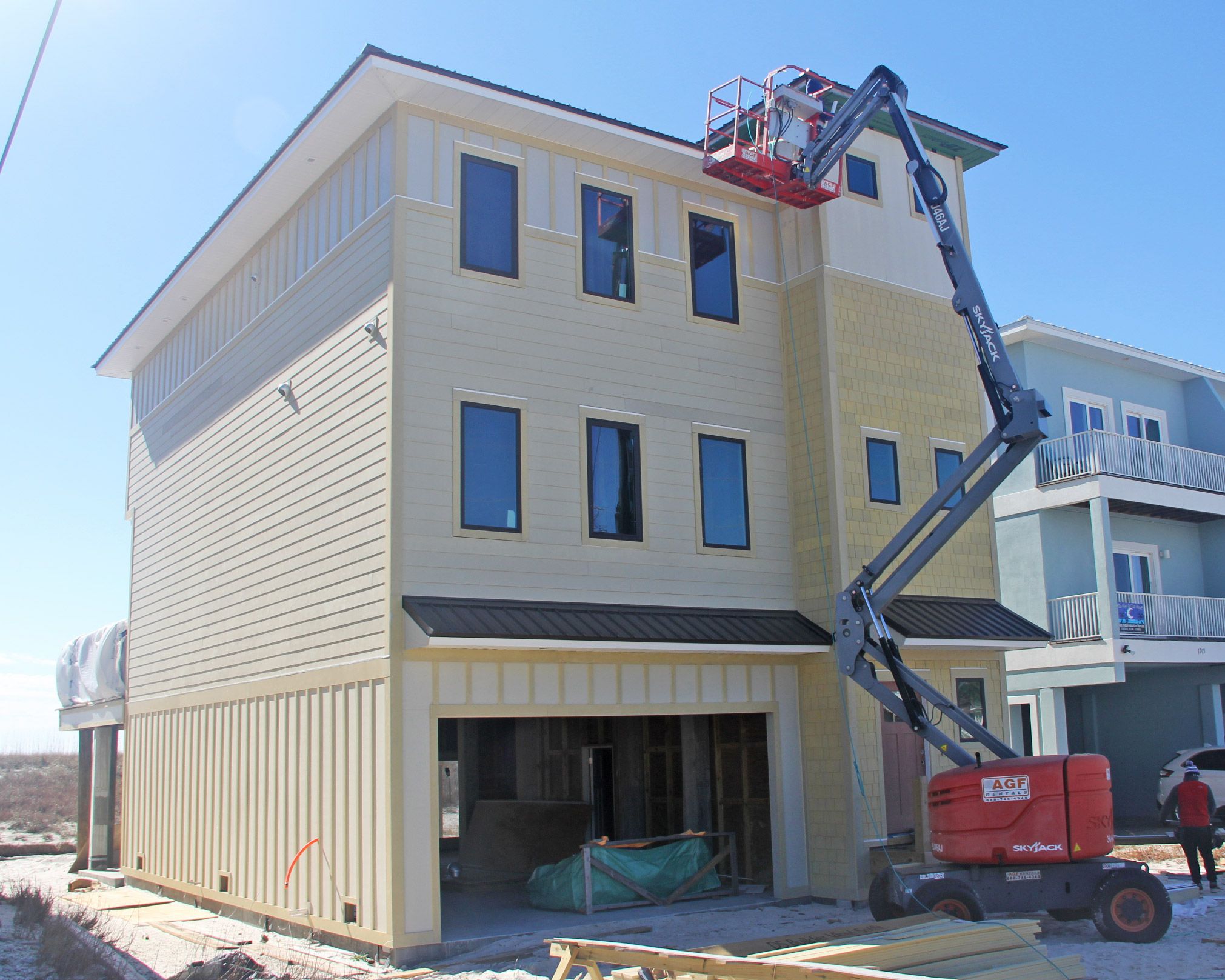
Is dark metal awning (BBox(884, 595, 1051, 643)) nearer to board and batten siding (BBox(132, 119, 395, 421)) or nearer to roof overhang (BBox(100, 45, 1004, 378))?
roof overhang (BBox(100, 45, 1004, 378))

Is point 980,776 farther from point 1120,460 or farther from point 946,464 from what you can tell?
point 1120,460

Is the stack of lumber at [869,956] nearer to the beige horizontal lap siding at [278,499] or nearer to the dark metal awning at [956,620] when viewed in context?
the beige horizontal lap siding at [278,499]

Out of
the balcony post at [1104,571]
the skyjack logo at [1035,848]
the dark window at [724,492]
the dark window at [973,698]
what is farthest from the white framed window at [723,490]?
the balcony post at [1104,571]

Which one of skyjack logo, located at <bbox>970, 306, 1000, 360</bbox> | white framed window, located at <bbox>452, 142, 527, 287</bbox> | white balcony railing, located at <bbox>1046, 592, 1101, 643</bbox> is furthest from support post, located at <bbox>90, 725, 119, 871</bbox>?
white balcony railing, located at <bbox>1046, 592, 1101, 643</bbox>

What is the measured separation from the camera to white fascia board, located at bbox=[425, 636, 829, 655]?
39.3ft

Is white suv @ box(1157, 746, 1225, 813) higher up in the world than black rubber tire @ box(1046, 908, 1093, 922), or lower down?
higher up

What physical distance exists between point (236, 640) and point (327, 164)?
674cm

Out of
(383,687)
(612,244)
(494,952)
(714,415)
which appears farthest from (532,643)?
(612,244)

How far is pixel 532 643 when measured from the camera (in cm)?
1249

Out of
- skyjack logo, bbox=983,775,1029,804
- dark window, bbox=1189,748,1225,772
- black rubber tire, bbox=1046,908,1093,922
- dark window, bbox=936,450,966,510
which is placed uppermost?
dark window, bbox=936,450,966,510

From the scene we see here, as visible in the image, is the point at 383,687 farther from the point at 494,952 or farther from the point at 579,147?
the point at 579,147

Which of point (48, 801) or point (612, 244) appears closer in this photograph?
point (612, 244)

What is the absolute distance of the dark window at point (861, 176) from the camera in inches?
668

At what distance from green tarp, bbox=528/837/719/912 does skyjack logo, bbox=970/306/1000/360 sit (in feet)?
23.1
